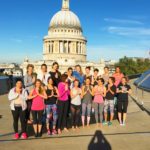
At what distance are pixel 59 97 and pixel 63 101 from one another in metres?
0.18

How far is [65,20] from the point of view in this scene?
119312 millimetres

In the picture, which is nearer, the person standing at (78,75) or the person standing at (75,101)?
the person standing at (75,101)

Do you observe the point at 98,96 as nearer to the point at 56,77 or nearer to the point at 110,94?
the point at 110,94

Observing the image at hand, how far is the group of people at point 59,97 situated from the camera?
9625mm

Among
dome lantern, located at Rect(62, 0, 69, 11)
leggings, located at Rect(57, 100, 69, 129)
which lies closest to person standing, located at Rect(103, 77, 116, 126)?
leggings, located at Rect(57, 100, 69, 129)

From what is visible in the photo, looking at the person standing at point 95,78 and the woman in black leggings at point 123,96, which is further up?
the person standing at point 95,78

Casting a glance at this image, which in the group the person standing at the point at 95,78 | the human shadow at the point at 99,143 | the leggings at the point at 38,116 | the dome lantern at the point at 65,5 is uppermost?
the dome lantern at the point at 65,5

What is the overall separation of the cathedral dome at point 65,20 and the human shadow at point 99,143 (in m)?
110

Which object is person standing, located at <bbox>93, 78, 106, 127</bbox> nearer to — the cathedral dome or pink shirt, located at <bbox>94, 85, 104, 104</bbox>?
pink shirt, located at <bbox>94, 85, 104, 104</bbox>

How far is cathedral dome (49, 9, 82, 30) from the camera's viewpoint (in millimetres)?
118875

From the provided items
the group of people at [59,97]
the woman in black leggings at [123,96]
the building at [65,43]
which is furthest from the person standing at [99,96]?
the building at [65,43]

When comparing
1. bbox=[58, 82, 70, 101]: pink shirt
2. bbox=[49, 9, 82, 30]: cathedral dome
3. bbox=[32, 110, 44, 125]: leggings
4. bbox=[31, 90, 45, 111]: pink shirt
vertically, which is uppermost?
bbox=[49, 9, 82, 30]: cathedral dome

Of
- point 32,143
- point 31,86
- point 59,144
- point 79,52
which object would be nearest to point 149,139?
point 59,144

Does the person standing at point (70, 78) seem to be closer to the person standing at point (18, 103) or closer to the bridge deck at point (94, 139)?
the bridge deck at point (94, 139)
